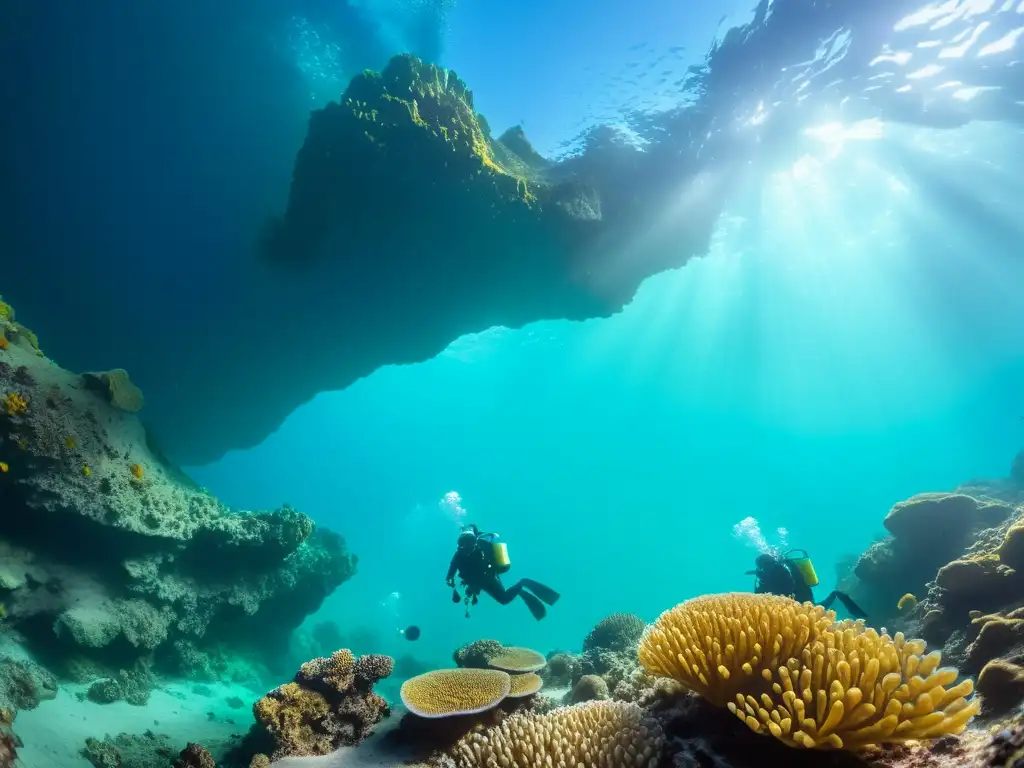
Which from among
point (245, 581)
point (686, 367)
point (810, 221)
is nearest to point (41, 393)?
point (245, 581)

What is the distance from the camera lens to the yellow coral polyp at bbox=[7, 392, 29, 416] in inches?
307

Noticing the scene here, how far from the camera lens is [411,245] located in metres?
14.5

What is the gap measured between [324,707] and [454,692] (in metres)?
1.61

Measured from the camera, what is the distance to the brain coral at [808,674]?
2402 mm

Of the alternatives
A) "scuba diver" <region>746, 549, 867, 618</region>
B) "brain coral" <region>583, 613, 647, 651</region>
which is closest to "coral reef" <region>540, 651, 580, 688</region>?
"brain coral" <region>583, 613, 647, 651</region>

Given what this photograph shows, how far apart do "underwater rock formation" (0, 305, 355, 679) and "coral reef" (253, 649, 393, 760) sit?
5.53 m

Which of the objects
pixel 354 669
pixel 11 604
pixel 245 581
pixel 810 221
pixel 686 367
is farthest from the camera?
pixel 686 367

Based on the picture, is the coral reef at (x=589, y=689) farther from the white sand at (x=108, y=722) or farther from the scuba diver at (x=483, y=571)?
the white sand at (x=108, y=722)

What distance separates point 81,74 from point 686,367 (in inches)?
2100

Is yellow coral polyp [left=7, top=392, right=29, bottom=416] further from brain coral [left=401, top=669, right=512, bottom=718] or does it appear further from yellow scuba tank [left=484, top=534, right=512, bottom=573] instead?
yellow scuba tank [left=484, top=534, right=512, bottom=573]

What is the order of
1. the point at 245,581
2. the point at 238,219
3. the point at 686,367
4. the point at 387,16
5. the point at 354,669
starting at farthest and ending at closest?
the point at 686,367 → the point at 238,219 → the point at 387,16 → the point at 245,581 → the point at 354,669

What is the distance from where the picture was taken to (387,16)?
13.8 metres

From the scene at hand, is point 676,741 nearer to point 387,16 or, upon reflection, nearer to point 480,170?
point 480,170

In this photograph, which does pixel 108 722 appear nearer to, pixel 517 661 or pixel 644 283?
pixel 517 661
